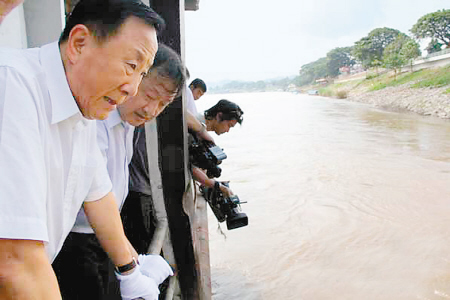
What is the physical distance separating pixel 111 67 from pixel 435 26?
41.4 metres

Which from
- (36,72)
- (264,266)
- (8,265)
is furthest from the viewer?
(264,266)

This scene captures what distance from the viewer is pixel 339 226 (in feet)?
17.9

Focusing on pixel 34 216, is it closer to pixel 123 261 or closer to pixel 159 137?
pixel 123 261

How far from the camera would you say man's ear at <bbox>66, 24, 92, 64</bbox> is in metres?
0.81

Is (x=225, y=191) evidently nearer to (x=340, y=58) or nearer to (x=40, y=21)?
(x=40, y=21)

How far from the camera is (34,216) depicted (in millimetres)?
625

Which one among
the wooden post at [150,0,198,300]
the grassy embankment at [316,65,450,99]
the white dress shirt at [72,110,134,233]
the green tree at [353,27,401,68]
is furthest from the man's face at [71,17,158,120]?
the green tree at [353,27,401,68]

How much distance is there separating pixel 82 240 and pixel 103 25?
2.58 ft

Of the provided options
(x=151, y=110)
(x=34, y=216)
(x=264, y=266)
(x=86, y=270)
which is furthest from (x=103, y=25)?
(x=264, y=266)

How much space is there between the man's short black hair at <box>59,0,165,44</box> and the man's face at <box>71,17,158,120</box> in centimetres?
1

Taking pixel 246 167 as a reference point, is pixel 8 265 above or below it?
above

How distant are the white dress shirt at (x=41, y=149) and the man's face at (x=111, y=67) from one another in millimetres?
40

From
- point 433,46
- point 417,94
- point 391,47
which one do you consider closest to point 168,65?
point 417,94


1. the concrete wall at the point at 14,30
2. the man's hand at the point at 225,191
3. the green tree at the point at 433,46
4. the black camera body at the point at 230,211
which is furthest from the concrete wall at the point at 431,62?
the concrete wall at the point at 14,30
